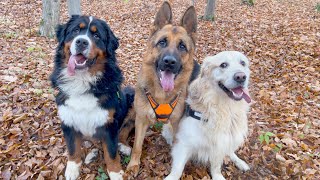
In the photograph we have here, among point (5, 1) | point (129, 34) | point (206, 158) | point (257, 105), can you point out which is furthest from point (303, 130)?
point (5, 1)

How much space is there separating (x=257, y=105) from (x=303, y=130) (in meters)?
0.99

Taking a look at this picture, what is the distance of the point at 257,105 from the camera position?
4.91 metres

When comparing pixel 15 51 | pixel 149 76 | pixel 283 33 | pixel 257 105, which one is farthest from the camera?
pixel 283 33

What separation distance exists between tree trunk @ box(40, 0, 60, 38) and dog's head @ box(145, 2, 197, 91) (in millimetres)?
5561

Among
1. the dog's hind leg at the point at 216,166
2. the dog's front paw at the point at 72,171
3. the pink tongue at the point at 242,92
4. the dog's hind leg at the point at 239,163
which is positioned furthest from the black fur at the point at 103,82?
the dog's hind leg at the point at 239,163

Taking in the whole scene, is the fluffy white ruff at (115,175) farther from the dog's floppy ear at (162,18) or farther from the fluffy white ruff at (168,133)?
the dog's floppy ear at (162,18)

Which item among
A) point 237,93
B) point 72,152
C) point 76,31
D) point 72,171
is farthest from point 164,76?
point 72,171

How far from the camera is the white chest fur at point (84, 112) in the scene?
3020 millimetres

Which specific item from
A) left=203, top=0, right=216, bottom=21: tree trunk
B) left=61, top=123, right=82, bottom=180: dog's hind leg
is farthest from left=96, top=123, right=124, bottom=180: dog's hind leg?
left=203, top=0, right=216, bottom=21: tree trunk

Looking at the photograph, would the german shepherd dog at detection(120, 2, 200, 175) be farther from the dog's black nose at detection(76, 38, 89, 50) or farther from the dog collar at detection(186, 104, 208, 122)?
the dog's black nose at detection(76, 38, 89, 50)

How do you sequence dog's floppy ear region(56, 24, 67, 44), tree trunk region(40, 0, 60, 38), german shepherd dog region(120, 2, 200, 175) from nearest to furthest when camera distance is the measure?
dog's floppy ear region(56, 24, 67, 44)
german shepherd dog region(120, 2, 200, 175)
tree trunk region(40, 0, 60, 38)

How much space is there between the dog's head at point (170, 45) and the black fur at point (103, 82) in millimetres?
517

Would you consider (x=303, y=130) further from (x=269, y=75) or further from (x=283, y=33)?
(x=283, y=33)

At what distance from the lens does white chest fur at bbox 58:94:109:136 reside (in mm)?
3020
